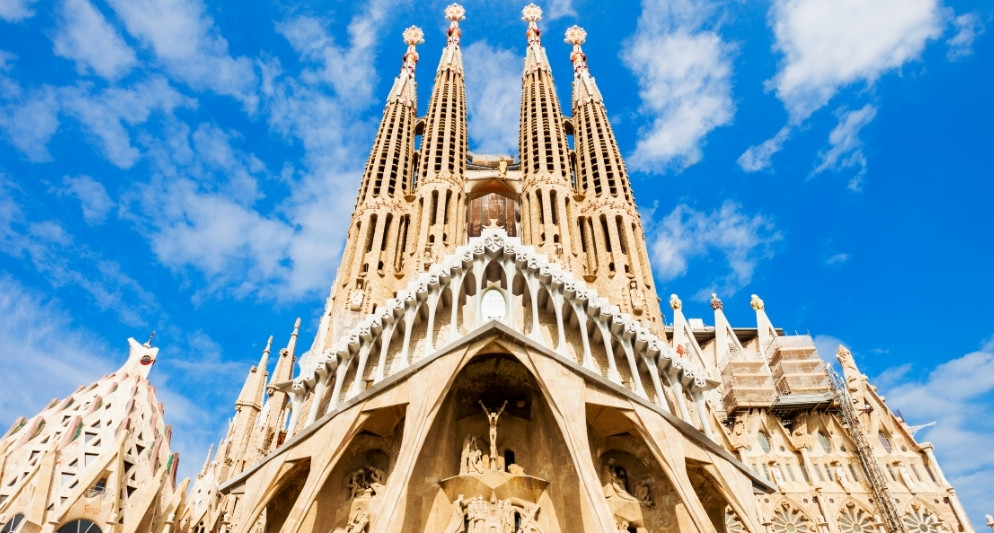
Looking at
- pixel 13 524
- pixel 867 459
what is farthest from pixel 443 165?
pixel 867 459

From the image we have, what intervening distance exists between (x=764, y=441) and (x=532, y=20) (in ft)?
95.7

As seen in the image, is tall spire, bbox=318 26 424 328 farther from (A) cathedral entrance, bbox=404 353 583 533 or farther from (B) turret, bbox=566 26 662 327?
(B) turret, bbox=566 26 662 327

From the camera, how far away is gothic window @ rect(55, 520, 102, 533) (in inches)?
737

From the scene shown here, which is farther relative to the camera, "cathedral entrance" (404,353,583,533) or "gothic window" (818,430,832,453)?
"gothic window" (818,430,832,453)

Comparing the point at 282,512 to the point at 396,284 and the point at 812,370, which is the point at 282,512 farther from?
the point at 812,370

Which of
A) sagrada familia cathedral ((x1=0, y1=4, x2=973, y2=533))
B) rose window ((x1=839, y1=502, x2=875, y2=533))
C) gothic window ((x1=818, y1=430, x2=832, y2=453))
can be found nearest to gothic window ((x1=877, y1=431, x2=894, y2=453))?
sagrada familia cathedral ((x1=0, y1=4, x2=973, y2=533))

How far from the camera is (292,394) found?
1892 centimetres

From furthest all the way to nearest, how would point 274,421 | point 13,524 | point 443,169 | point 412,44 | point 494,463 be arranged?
1. point 412,44
2. point 443,169
3. point 274,421
4. point 13,524
5. point 494,463

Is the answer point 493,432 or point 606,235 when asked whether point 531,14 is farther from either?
point 493,432

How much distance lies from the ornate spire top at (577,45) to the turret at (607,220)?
4209 mm

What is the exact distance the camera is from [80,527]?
19.0 metres

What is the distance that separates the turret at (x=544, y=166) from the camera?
25312mm

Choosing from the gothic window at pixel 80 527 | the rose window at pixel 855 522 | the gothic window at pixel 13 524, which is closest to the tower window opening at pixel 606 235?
the rose window at pixel 855 522

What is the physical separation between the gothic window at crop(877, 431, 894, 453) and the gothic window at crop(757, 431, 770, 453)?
492 cm
